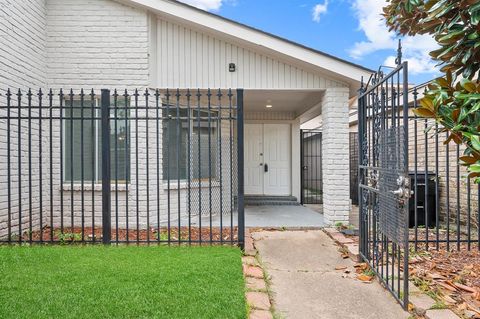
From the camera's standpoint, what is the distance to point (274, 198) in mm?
9883

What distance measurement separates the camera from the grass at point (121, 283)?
8.93ft

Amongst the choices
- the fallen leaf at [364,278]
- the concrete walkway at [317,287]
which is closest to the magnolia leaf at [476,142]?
the concrete walkway at [317,287]

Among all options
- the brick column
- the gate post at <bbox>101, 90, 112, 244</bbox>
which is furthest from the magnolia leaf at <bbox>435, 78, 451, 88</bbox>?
the gate post at <bbox>101, 90, 112, 244</bbox>

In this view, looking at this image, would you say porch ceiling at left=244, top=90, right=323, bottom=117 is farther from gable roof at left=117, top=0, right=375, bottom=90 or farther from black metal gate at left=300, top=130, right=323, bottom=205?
black metal gate at left=300, top=130, right=323, bottom=205

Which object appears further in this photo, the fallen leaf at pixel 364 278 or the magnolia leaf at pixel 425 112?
the fallen leaf at pixel 364 278

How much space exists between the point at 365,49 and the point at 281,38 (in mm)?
13351

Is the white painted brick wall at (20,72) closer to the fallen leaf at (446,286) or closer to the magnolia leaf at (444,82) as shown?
the fallen leaf at (446,286)

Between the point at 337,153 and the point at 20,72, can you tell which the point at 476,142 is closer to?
the point at 337,153

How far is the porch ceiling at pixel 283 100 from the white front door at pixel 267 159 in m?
0.66

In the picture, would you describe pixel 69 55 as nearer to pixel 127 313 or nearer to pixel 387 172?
pixel 127 313

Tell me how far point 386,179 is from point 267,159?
7.05 m

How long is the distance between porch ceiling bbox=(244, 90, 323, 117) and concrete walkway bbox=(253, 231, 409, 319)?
3.37 meters

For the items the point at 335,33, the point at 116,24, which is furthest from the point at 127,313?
the point at 335,33

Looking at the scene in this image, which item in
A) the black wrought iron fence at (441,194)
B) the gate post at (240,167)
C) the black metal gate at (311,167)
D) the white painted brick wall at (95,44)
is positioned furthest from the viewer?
the black metal gate at (311,167)
